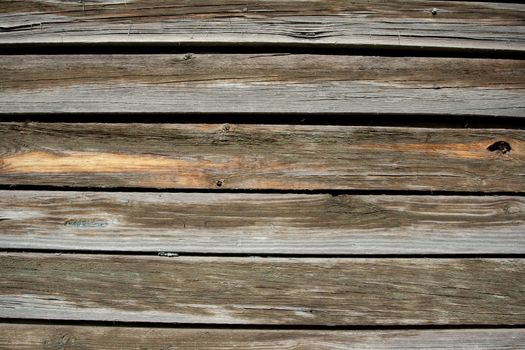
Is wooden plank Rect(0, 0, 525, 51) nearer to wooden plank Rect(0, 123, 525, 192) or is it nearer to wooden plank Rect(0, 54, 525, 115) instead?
wooden plank Rect(0, 54, 525, 115)

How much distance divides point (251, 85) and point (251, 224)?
0.35m

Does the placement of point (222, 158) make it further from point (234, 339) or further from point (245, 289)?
point (234, 339)

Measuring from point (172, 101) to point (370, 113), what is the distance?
1.64 feet

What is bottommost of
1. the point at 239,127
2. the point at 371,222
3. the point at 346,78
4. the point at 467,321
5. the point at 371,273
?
the point at 467,321

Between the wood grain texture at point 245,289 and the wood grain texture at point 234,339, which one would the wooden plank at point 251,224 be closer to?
the wood grain texture at point 245,289

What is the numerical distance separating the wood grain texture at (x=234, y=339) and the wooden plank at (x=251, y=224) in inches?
8.0

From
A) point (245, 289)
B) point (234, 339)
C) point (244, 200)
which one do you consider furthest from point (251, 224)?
point (234, 339)

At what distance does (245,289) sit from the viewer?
3.57 feet

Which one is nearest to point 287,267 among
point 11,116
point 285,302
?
point 285,302

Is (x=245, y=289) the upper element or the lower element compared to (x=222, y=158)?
lower

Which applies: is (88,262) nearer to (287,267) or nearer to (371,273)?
(287,267)

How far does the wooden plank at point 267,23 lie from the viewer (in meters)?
1.11

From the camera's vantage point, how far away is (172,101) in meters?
1.10

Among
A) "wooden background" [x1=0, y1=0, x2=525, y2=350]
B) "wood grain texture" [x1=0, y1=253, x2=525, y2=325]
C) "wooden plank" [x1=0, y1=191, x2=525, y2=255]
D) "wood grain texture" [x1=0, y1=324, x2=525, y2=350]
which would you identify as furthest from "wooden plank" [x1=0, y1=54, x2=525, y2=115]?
"wood grain texture" [x1=0, y1=324, x2=525, y2=350]
